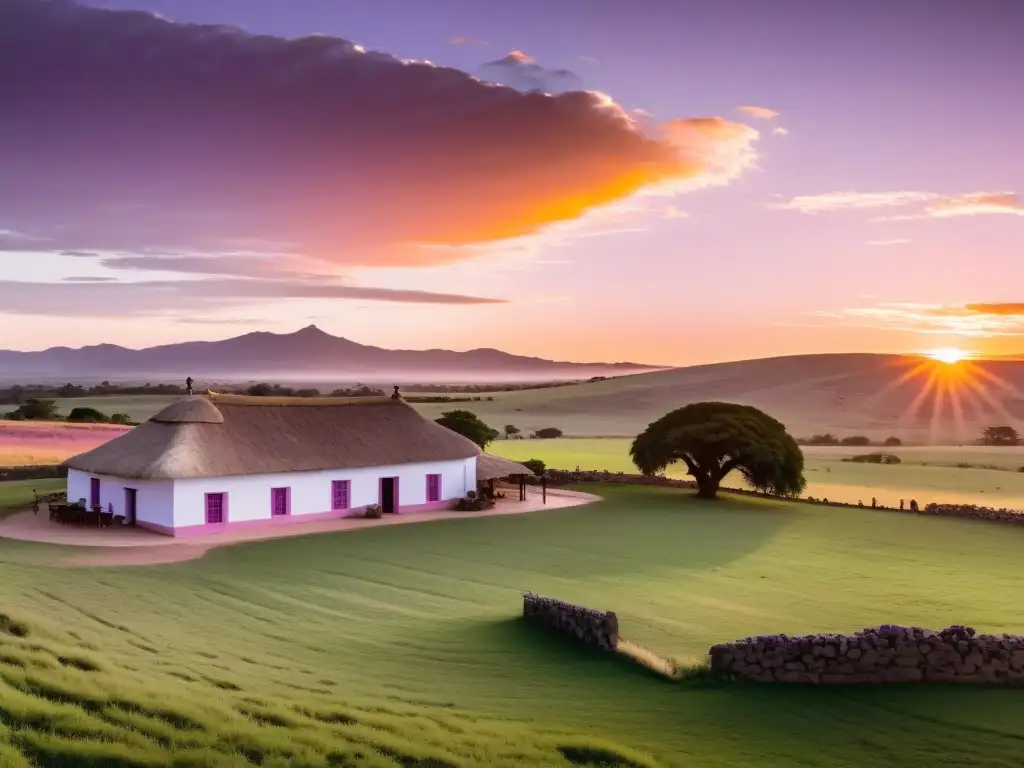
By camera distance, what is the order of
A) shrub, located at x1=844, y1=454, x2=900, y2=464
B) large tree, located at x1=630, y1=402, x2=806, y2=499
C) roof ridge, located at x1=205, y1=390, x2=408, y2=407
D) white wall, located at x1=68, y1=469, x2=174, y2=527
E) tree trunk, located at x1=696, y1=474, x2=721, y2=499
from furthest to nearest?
shrub, located at x1=844, y1=454, x2=900, y2=464, tree trunk, located at x1=696, y1=474, x2=721, y2=499, large tree, located at x1=630, y1=402, x2=806, y2=499, roof ridge, located at x1=205, y1=390, x2=408, y2=407, white wall, located at x1=68, y1=469, x2=174, y2=527

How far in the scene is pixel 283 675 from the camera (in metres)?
14.8

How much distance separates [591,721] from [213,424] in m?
26.3

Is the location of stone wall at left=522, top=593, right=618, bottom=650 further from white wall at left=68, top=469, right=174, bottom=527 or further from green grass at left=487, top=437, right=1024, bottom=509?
green grass at left=487, top=437, right=1024, bottom=509

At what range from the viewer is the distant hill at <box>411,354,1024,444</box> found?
102688 mm

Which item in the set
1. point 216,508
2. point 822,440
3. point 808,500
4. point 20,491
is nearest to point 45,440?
point 20,491

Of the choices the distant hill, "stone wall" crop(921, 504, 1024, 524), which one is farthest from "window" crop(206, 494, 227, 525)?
the distant hill

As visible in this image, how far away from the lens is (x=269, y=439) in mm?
37000

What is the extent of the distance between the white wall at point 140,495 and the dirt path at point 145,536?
0.65 meters

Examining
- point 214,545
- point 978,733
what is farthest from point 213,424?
point 978,733

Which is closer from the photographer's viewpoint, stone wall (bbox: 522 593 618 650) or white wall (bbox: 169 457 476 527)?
stone wall (bbox: 522 593 618 650)

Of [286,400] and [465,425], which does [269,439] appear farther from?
[465,425]

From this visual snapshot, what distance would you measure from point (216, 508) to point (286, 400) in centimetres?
755

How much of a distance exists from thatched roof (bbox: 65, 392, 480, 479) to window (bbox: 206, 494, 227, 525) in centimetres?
89

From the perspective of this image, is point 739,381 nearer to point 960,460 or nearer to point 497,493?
point 960,460
